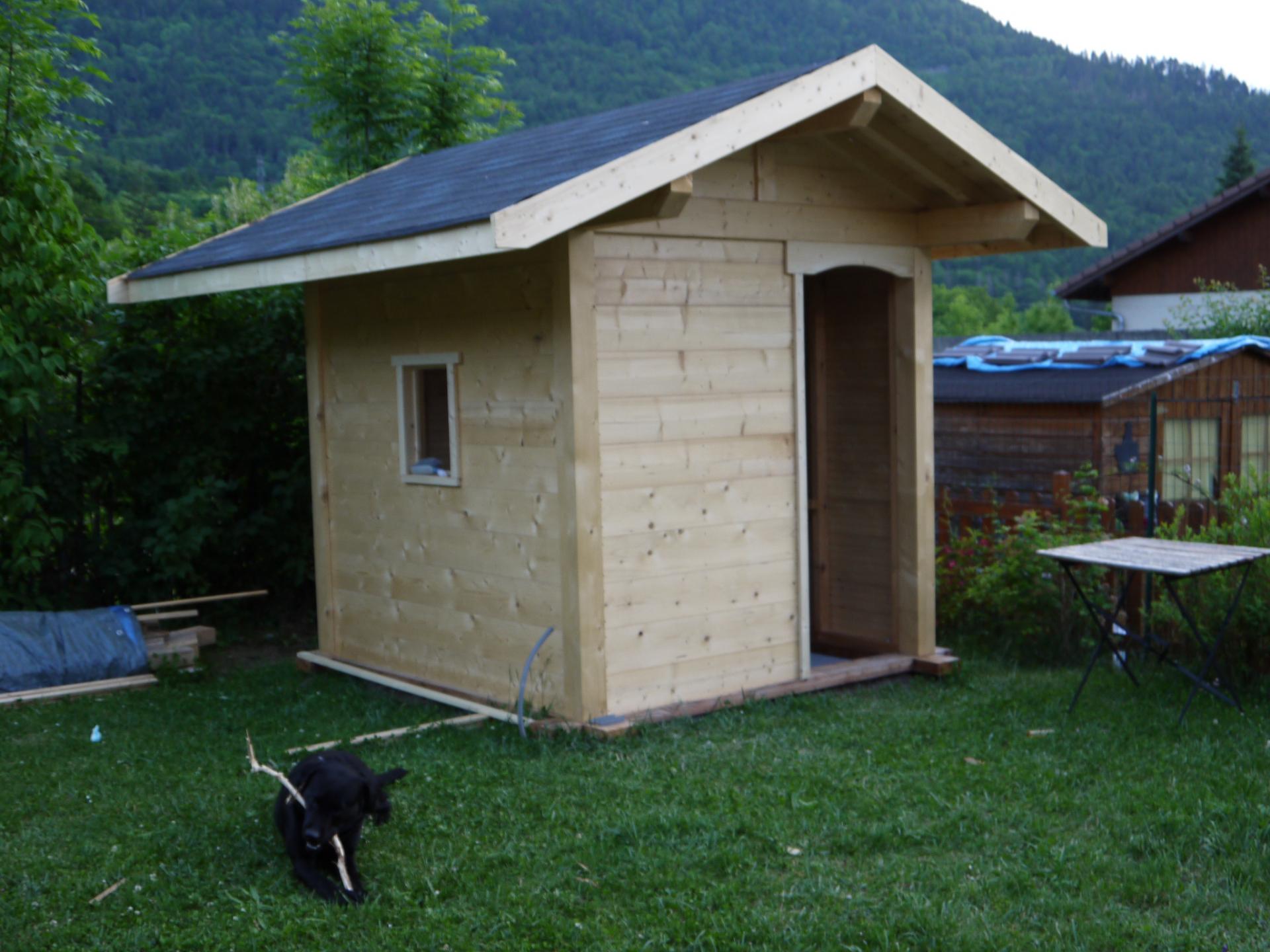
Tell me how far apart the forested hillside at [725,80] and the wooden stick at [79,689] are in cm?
1692

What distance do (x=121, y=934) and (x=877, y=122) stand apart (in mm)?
5353

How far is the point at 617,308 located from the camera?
6.36 metres

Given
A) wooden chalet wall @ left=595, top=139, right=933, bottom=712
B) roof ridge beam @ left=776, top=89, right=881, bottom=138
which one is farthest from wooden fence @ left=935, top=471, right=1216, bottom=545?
roof ridge beam @ left=776, top=89, right=881, bottom=138

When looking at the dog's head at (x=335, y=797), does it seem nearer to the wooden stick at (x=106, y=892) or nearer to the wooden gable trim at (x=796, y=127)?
the wooden stick at (x=106, y=892)

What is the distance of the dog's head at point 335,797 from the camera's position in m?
4.23

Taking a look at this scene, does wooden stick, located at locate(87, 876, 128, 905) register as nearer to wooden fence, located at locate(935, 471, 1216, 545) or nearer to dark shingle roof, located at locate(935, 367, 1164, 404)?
wooden fence, located at locate(935, 471, 1216, 545)

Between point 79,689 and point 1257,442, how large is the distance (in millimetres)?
10001

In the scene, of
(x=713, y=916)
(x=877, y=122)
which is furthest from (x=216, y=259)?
(x=713, y=916)

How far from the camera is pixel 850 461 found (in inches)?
326

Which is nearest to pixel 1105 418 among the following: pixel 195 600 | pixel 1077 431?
pixel 1077 431

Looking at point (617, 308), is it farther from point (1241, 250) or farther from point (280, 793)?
point (1241, 250)

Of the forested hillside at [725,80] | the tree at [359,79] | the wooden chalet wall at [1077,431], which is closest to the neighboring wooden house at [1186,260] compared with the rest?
the wooden chalet wall at [1077,431]

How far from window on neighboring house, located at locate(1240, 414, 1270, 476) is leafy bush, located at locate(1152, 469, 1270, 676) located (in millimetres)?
4286

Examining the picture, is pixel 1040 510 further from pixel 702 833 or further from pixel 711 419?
pixel 702 833
